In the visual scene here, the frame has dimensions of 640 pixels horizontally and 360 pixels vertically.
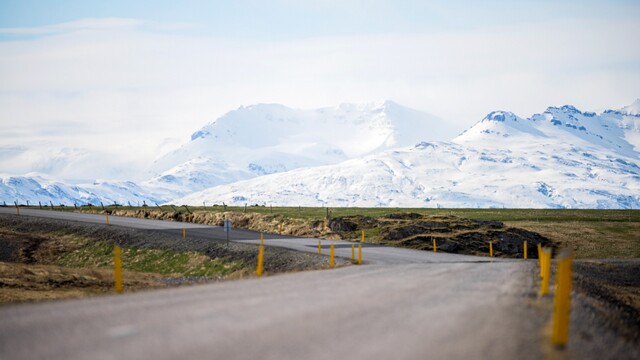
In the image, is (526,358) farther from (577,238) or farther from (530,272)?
(577,238)

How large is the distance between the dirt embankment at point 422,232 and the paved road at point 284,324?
38.9m

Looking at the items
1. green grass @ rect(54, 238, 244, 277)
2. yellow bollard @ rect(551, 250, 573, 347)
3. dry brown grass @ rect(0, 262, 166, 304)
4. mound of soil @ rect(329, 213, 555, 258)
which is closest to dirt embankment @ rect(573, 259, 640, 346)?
yellow bollard @ rect(551, 250, 573, 347)

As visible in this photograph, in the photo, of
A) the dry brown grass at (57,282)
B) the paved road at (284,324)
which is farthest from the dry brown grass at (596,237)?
Result: the paved road at (284,324)

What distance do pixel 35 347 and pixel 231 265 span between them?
126 ft

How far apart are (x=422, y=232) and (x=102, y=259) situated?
2655 centimetres

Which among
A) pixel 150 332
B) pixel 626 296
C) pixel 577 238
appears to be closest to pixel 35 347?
pixel 150 332

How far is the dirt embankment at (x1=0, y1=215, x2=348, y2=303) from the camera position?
124 feet

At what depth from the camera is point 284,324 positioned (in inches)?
608

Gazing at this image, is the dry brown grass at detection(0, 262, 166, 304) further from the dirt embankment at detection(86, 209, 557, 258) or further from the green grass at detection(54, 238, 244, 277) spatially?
the dirt embankment at detection(86, 209, 557, 258)

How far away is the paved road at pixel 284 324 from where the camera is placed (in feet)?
43.0

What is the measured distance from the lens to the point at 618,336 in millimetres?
17281

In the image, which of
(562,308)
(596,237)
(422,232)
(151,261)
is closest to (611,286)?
(422,232)

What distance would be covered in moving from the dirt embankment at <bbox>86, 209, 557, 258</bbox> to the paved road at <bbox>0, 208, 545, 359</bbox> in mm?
38938

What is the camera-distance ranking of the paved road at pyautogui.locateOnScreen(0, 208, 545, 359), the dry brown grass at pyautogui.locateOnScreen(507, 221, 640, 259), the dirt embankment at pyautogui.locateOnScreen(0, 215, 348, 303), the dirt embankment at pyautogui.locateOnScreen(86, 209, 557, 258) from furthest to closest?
the dry brown grass at pyautogui.locateOnScreen(507, 221, 640, 259) < the dirt embankment at pyautogui.locateOnScreen(86, 209, 557, 258) < the dirt embankment at pyautogui.locateOnScreen(0, 215, 348, 303) < the paved road at pyautogui.locateOnScreen(0, 208, 545, 359)
